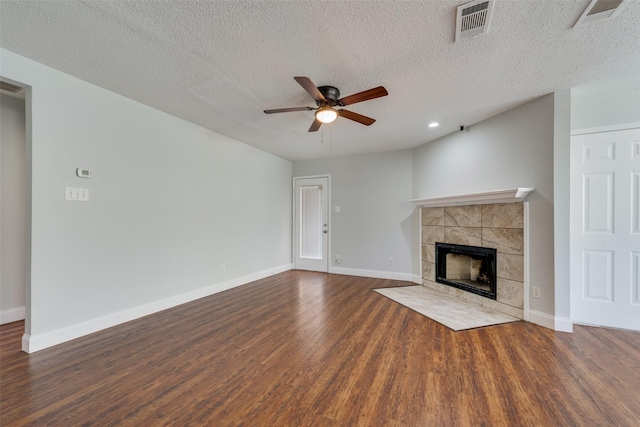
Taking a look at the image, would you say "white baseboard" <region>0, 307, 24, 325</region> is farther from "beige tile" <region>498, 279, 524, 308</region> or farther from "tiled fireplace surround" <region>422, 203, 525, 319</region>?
"beige tile" <region>498, 279, 524, 308</region>

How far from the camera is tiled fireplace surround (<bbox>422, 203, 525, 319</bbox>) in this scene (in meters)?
3.09

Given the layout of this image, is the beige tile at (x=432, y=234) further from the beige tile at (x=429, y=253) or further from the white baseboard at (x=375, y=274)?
the white baseboard at (x=375, y=274)

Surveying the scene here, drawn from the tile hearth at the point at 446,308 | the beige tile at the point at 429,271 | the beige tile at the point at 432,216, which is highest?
the beige tile at the point at 432,216

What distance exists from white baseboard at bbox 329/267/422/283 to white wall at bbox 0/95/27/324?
4621 mm

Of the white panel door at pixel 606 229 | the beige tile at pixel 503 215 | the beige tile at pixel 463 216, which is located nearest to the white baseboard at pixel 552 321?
the white panel door at pixel 606 229

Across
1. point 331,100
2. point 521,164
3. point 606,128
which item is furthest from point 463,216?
point 331,100

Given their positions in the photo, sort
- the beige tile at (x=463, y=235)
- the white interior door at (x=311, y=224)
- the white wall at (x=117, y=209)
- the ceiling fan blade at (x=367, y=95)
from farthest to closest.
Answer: the white interior door at (x=311, y=224) < the beige tile at (x=463, y=235) < the white wall at (x=117, y=209) < the ceiling fan blade at (x=367, y=95)

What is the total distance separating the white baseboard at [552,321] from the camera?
8.84ft

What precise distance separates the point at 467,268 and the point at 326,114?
3268mm

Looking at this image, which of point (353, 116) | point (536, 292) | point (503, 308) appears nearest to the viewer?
point (353, 116)

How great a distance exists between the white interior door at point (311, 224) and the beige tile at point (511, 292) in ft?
10.6

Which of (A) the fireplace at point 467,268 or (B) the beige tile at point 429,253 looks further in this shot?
(B) the beige tile at point 429,253

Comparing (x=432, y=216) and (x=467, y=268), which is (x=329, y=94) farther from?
(x=467, y=268)

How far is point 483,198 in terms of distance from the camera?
11.0 ft
